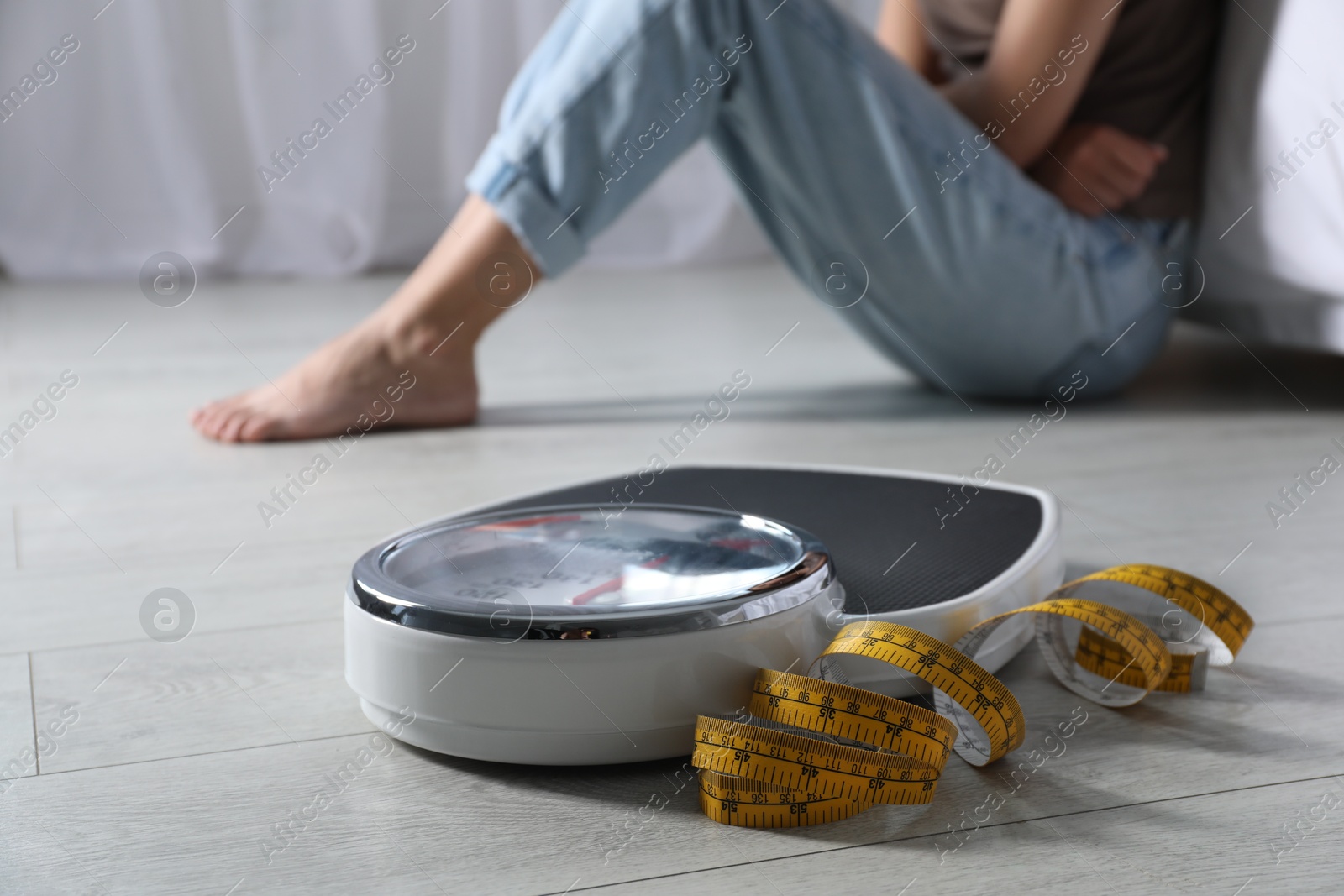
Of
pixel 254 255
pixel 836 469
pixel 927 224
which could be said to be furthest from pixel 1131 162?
pixel 254 255

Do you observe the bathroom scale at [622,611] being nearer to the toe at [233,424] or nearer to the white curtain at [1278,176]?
the toe at [233,424]

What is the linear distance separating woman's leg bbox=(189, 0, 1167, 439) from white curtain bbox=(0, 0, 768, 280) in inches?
69.2

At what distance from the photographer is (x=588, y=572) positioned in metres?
0.62

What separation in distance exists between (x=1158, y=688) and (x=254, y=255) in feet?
8.99

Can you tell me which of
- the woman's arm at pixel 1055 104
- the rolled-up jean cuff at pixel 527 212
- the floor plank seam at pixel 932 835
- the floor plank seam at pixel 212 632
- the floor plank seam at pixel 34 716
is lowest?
the floor plank seam at pixel 212 632

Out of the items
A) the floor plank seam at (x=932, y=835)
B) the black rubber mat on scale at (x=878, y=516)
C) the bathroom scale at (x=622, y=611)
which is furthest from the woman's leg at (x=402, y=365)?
the floor plank seam at (x=932, y=835)

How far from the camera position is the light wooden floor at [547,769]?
19.3 inches

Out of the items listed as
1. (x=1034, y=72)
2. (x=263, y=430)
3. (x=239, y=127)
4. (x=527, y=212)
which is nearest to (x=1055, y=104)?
(x=1034, y=72)

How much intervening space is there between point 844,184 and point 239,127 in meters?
2.14

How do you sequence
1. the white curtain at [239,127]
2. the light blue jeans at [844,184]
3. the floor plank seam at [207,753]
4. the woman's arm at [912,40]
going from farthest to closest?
the white curtain at [239,127] < the woman's arm at [912,40] < the light blue jeans at [844,184] < the floor plank seam at [207,753]

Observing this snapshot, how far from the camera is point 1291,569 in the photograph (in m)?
0.85

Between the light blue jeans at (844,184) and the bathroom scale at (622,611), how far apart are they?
57cm

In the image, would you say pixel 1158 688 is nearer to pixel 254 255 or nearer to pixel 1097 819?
pixel 1097 819

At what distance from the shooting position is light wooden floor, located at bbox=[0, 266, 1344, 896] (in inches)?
19.3
